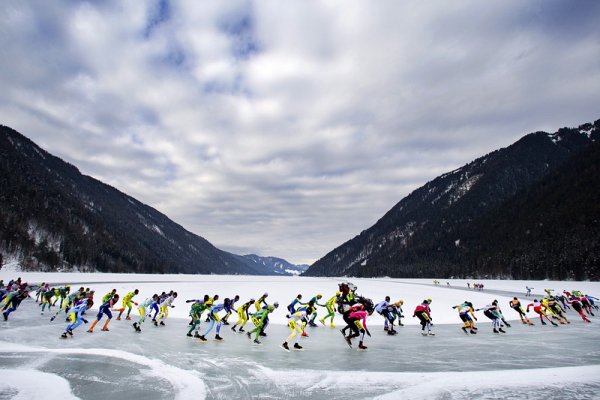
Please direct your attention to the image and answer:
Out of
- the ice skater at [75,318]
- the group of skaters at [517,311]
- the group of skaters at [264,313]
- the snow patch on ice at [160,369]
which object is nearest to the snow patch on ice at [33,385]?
the snow patch on ice at [160,369]

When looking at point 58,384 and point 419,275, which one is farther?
point 419,275

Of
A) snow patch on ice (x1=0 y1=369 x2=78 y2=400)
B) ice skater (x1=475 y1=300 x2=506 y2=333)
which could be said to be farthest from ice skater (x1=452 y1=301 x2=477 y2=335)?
snow patch on ice (x1=0 y1=369 x2=78 y2=400)

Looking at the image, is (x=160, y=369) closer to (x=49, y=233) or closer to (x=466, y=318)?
(x=466, y=318)

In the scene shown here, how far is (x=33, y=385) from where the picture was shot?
23.4 ft

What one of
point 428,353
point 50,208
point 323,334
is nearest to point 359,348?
point 428,353

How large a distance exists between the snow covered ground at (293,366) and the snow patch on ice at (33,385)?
21mm

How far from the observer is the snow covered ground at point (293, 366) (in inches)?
280

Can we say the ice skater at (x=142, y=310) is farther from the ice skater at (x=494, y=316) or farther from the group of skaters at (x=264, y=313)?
the ice skater at (x=494, y=316)

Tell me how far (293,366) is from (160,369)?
3.55 metres

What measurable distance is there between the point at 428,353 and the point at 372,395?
5275 mm

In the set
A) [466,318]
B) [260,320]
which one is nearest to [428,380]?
[260,320]

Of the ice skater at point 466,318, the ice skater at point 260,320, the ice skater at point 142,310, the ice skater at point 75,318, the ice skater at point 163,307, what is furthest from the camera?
the ice skater at point 163,307

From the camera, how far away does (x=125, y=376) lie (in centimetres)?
812

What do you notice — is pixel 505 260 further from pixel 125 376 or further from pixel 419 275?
pixel 125 376
